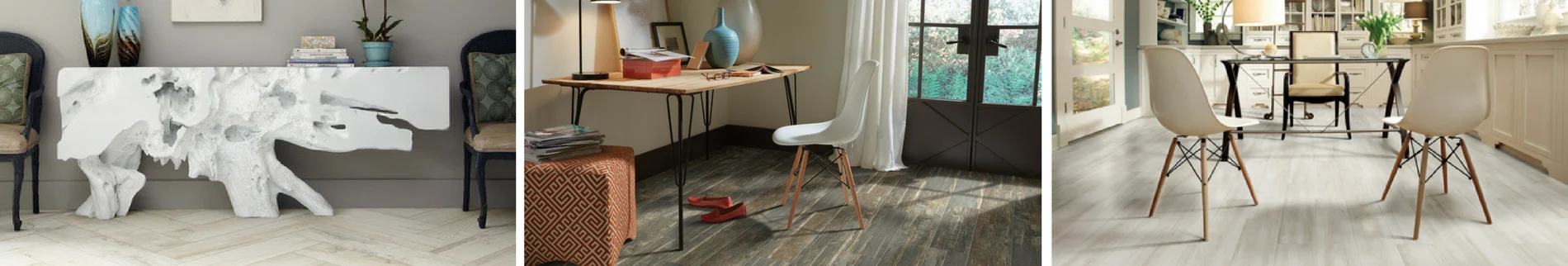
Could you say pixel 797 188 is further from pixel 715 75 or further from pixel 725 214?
pixel 715 75

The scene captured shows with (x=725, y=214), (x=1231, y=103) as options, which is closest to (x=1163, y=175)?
(x=1231, y=103)

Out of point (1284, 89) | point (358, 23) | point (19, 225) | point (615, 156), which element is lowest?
point (19, 225)

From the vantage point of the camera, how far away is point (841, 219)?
83.6 inches

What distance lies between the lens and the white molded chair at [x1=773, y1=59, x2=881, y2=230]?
79.3 inches

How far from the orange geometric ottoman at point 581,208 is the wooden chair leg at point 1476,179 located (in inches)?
79.3

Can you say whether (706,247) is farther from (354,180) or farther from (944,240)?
(354,180)

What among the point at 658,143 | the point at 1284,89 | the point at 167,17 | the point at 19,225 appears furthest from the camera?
the point at 167,17

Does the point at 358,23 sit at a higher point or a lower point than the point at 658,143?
higher

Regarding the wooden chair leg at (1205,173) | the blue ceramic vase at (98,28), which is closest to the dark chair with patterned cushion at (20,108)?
the blue ceramic vase at (98,28)

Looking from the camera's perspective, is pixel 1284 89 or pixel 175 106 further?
pixel 175 106

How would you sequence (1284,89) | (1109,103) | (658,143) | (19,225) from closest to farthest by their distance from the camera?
(658,143)
(1284,89)
(1109,103)
(19,225)

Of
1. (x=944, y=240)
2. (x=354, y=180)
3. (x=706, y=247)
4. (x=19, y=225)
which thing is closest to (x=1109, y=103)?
(x=944, y=240)

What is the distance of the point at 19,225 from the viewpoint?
3518 millimetres

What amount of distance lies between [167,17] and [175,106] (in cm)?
49
